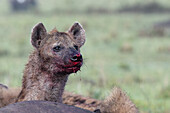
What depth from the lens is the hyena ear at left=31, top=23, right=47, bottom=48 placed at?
445 centimetres

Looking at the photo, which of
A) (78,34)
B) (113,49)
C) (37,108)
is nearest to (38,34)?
(78,34)

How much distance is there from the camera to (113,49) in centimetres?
1633

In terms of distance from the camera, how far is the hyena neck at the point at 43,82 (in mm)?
4297

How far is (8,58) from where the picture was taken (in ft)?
43.0

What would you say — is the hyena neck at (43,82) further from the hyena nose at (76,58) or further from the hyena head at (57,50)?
the hyena nose at (76,58)

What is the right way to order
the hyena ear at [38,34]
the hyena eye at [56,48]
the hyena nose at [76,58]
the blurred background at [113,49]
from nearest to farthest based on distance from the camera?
1. the hyena nose at [76,58]
2. the hyena eye at [56,48]
3. the hyena ear at [38,34]
4. the blurred background at [113,49]

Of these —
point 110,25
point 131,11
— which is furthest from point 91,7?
point 110,25

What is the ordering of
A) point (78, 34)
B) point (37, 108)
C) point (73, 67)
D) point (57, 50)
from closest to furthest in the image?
point (37, 108) → point (73, 67) → point (57, 50) → point (78, 34)

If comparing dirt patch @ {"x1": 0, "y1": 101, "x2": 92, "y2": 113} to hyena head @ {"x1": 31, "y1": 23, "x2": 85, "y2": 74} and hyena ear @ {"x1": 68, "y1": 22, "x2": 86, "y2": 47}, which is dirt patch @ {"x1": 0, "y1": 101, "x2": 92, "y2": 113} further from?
hyena ear @ {"x1": 68, "y1": 22, "x2": 86, "y2": 47}

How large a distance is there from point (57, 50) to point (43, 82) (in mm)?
350

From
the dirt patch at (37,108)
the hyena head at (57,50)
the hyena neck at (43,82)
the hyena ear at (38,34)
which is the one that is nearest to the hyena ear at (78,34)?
the hyena head at (57,50)

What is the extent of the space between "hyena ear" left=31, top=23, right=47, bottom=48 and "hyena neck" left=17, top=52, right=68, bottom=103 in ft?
0.46

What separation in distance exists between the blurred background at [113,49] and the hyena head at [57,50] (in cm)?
28

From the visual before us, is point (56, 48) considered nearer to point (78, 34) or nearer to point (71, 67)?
point (71, 67)
